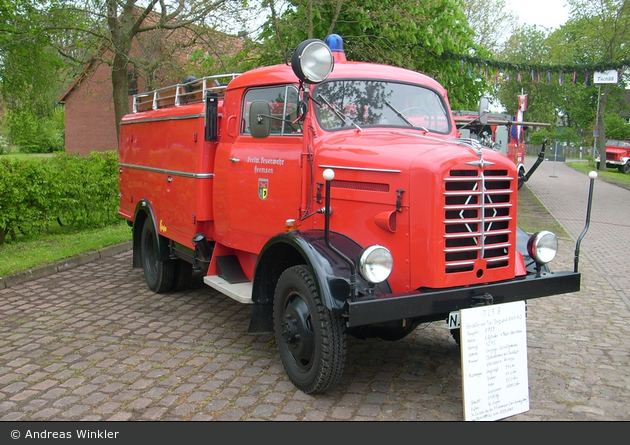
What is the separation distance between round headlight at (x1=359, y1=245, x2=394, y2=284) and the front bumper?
A: 0.14 metres

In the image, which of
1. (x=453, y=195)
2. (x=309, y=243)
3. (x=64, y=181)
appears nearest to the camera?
(x=453, y=195)

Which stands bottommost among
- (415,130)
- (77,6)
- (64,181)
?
(64,181)

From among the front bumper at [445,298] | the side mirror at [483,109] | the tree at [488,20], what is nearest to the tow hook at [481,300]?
the front bumper at [445,298]

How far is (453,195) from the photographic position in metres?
3.98

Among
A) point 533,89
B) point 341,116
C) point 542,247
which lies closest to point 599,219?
point 542,247

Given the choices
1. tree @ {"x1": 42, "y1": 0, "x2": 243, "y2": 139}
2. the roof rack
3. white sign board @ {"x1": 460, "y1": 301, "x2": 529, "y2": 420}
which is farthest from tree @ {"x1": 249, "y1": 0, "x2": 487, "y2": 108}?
white sign board @ {"x1": 460, "y1": 301, "x2": 529, "y2": 420}

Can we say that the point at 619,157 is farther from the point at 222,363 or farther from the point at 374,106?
the point at 222,363

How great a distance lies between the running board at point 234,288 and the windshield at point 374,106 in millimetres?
1600

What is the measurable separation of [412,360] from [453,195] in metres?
1.80

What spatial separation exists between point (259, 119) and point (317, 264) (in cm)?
143

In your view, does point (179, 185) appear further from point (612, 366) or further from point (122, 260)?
point (612, 366)

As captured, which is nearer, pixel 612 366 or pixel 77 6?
pixel 612 366

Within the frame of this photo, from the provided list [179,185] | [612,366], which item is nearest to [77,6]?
[179,185]

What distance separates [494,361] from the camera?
3.87m
